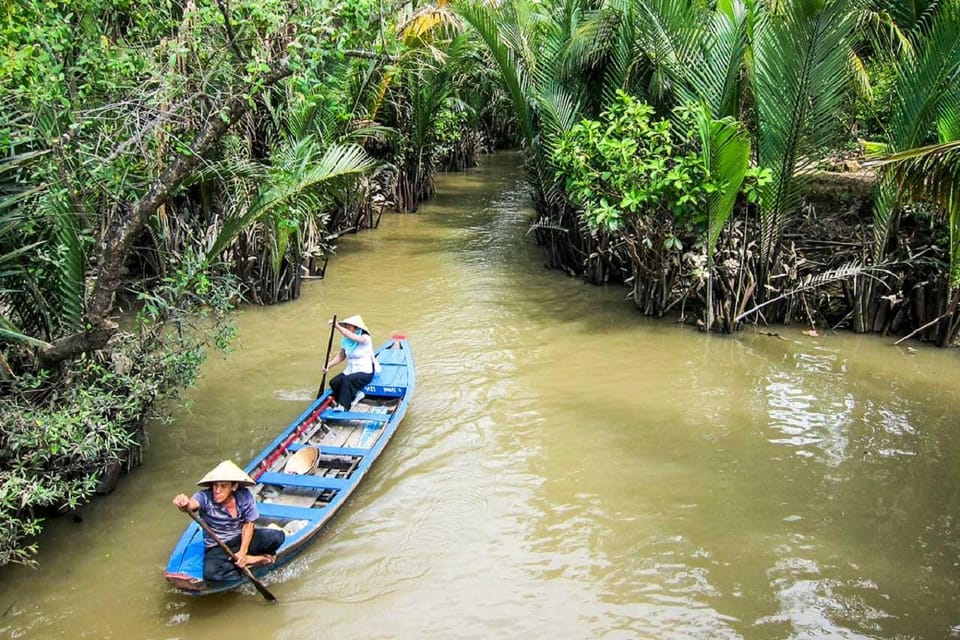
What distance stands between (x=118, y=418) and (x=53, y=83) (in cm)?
220

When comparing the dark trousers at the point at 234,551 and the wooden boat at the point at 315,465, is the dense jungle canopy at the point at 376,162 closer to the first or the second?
the wooden boat at the point at 315,465

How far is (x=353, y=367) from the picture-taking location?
727cm

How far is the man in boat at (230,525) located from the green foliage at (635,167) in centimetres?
546

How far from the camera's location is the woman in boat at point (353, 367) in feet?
23.4

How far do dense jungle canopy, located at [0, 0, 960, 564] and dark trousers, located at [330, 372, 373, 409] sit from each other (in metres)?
1.16

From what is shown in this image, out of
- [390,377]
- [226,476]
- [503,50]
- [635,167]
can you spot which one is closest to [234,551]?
[226,476]

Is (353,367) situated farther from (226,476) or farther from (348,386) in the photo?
(226,476)

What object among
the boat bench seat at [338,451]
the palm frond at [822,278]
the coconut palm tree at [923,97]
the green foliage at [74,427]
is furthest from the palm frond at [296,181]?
the coconut palm tree at [923,97]

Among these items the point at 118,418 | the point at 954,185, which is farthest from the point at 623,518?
the point at 118,418

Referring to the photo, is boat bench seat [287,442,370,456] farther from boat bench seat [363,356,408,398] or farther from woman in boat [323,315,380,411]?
boat bench seat [363,356,408,398]

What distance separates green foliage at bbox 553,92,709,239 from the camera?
28.6 ft

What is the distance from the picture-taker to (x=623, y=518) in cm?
574

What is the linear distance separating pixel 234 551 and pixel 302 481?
97cm

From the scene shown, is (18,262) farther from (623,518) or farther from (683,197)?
(683,197)
